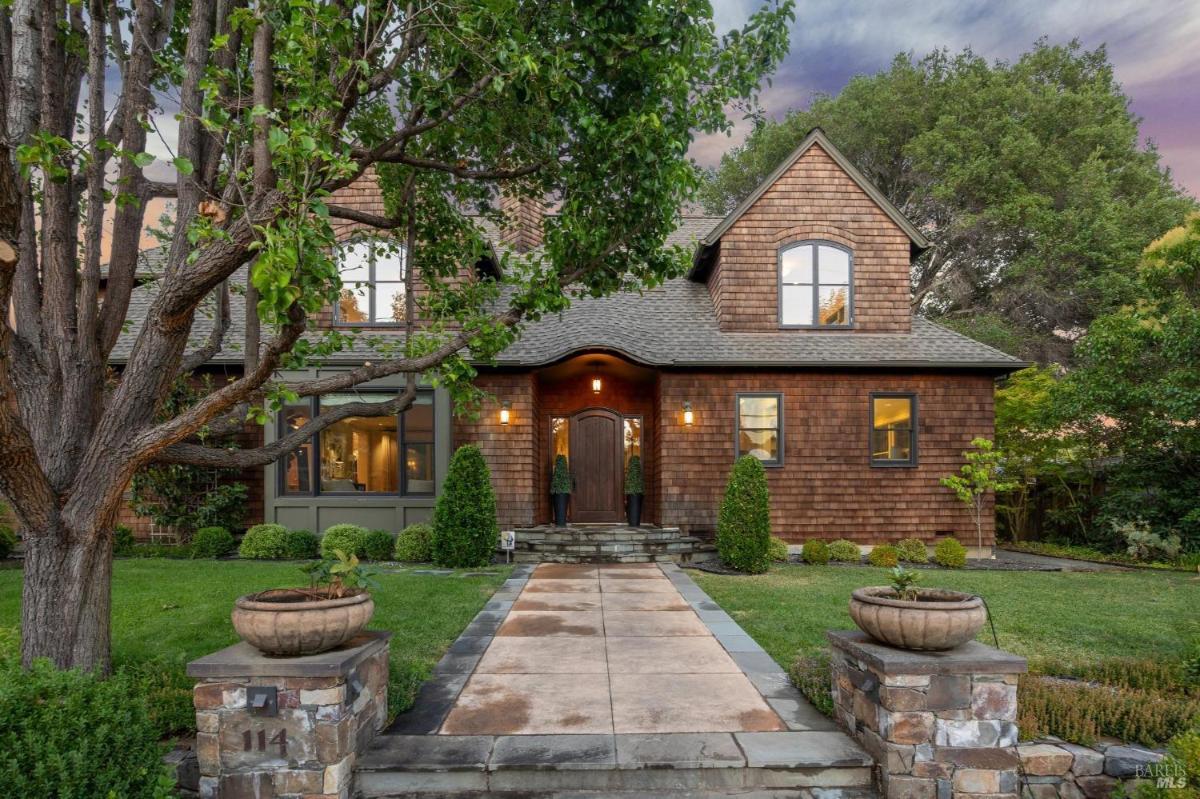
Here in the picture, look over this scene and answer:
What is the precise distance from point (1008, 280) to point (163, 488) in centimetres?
2212

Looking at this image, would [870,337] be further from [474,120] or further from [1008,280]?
[1008,280]

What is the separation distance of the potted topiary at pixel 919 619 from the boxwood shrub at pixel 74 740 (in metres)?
3.44

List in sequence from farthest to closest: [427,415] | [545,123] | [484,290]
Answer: [427,415] < [484,290] < [545,123]

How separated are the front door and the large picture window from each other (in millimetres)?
2627

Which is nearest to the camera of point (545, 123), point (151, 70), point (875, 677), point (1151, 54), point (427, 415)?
point (875, 677)

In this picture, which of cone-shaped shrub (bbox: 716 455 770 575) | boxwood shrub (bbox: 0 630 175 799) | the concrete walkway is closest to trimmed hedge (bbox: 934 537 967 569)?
cone-shaped shrub (bbox: 716 455 770 575)

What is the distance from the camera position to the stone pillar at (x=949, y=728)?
3.02 metres

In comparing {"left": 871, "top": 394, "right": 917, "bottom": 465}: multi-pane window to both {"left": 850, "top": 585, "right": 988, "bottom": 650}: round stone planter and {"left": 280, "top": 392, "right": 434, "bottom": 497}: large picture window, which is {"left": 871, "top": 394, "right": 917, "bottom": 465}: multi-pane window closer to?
{"left": 280, "top": 392, "right": 434, "bottom": 497}: large picture window

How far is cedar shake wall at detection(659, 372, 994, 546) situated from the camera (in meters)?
10.6

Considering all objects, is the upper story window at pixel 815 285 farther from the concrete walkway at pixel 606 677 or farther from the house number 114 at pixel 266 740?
the house number 114 at pixel 266 740

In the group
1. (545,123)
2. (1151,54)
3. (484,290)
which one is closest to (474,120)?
(545,123)

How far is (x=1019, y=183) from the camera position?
714 inches

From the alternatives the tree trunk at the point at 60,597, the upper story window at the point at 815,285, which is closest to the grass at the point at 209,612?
the tree trunk at the point at 60,597

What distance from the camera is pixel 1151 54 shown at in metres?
13.6
